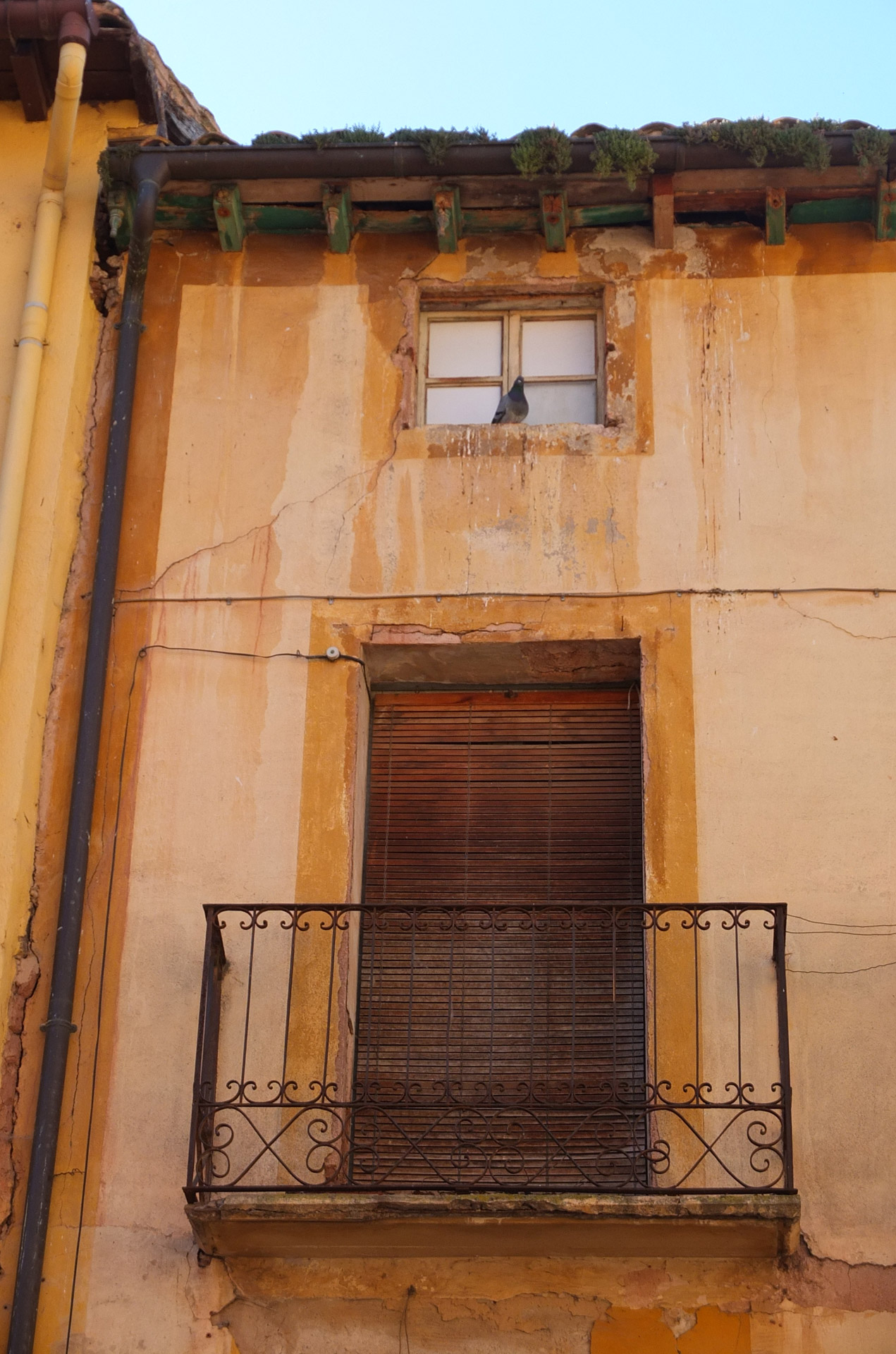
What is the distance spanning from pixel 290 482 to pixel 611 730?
1898mm

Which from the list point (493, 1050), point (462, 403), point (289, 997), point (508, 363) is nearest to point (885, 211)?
point (508, 363)

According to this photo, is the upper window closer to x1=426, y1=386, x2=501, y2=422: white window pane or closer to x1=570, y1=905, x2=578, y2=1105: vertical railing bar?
x1=426, y1=386, x2=501, y2=422: white window pane

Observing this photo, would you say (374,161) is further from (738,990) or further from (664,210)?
(738,990)

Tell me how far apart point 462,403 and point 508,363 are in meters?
0.31

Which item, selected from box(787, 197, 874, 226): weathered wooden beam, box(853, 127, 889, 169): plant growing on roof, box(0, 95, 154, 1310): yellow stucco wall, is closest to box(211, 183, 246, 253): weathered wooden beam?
box(0, 95, 154, 1310): yellow stucco wall

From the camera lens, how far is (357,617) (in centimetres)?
827

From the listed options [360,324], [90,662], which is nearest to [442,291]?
[360,324]

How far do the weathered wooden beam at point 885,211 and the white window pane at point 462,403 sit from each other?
1996 millimetres

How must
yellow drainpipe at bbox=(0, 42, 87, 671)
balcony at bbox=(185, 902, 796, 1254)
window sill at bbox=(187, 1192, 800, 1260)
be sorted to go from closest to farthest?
window sill at bbox=(187, 1192, 800, 1260)
balcony at bbox=(185, 902, 796, 1254)
yellow drainpipe at bbox=(0, 42, 87, 671)

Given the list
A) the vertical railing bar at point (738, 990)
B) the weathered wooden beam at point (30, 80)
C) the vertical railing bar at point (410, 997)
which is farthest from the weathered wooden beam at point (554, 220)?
the vertical railing bar at point (738, 990)

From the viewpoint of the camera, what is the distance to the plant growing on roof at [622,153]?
865 centimetres

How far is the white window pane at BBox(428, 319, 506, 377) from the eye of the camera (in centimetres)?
902

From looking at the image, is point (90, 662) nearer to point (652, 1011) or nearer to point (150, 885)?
point (150, 885)

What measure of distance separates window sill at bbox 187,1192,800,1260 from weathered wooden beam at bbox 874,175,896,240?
15.4 feet
